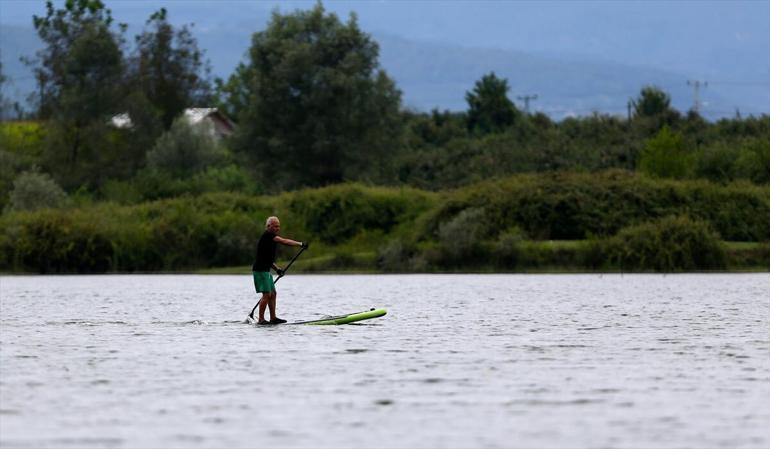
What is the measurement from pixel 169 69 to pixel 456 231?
206ft

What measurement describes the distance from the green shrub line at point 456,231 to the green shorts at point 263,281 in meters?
43.1

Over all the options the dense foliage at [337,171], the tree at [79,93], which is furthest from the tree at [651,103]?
the tree at [79,93]

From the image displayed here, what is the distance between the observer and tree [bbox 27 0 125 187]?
367 feet

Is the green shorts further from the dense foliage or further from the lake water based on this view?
the dense foliage

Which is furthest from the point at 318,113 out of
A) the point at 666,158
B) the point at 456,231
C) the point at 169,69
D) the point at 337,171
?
the point at 169,69

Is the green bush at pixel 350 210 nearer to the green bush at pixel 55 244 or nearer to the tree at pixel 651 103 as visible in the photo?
the green bush at pixel 55 244

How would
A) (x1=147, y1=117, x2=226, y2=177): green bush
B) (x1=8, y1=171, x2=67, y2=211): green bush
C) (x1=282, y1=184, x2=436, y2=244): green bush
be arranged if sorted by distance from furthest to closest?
(x1=147, y1=117, x2=226, y2=177): green bush, (x1=8, y1=171, x2=67, y2=211): green bush, (x1=282, y1=184, x2=436, y2=244): green bush

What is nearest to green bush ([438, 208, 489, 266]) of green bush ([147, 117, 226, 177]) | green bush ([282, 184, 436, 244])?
green bush ([282, 184, 436, 244])

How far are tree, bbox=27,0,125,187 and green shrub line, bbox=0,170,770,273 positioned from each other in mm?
28116

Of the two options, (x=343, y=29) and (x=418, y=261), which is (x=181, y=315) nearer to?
(x=418, y=261)

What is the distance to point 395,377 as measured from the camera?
21641mm

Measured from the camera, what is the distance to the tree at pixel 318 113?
334 feet

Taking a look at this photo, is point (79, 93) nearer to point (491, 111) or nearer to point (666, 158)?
point (491, 111)

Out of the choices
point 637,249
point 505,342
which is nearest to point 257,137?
point 637,249
